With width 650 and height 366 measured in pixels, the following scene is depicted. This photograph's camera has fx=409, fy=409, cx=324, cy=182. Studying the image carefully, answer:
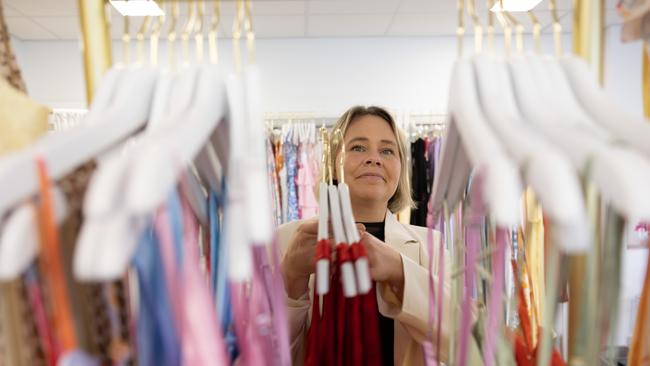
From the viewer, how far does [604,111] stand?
419 millimetres

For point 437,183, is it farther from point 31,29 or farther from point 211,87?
point 31,29

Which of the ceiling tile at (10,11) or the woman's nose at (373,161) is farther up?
the ceiling tile at (10,11)

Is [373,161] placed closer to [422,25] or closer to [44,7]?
[422,25]

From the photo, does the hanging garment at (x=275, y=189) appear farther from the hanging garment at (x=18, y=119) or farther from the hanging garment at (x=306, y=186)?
the hanging garment at (x=18, y=119)

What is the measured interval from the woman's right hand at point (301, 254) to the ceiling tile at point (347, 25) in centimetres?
230

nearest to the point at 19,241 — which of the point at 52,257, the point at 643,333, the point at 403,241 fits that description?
the point at 52,257

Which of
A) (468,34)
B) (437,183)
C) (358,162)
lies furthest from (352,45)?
(437,183)

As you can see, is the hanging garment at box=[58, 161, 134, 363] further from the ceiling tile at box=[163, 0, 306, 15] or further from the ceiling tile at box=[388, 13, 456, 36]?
the ceiling tile at box=[388, 13, 456, 36]

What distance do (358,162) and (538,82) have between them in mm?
684

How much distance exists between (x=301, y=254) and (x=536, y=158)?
0.53 m

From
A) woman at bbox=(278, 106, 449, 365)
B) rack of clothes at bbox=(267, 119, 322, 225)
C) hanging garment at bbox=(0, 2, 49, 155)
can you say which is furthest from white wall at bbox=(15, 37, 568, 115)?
hanging garment at bbox=(0, 2, 49, 155)

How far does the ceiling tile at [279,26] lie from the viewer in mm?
2752

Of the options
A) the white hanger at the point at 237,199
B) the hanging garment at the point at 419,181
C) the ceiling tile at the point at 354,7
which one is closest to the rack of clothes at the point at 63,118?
the ceiling tile at the point at 354,7

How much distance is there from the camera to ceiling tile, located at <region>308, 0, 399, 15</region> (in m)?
2.52
